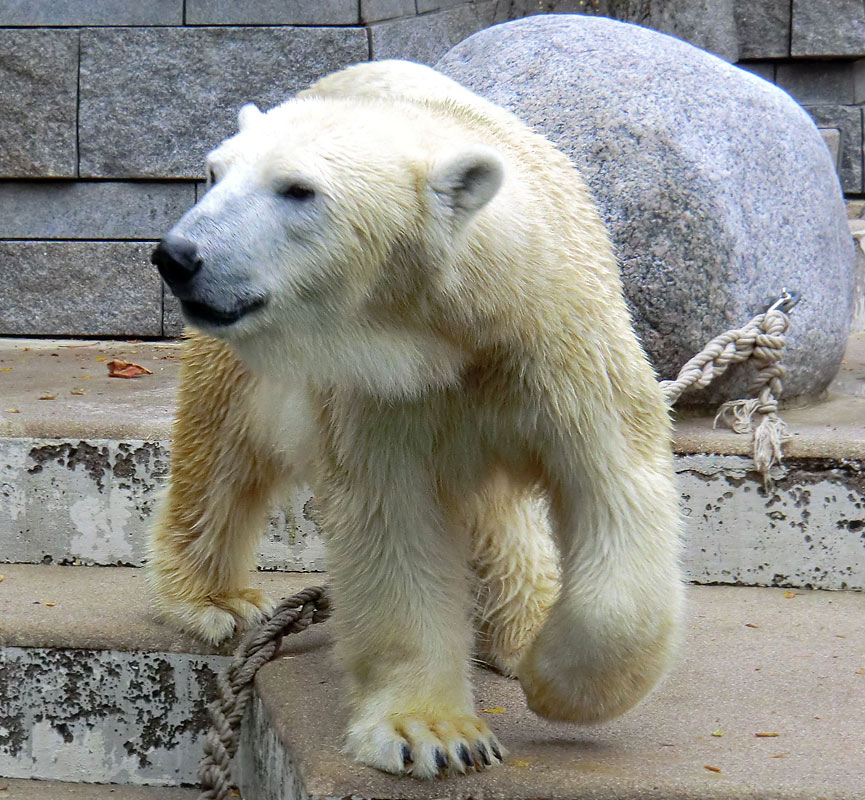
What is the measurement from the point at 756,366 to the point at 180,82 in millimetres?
2748

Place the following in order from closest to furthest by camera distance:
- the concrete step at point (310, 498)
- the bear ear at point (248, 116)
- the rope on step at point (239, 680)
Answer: the bear ear at point (248, 116)
the rope on step at point (239, 680)
the concrete step at point (310, 498)

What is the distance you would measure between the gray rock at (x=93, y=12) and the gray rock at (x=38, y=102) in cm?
6

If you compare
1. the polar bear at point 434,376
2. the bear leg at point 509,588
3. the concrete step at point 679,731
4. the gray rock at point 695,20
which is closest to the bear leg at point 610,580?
the polar bear at point 434,376

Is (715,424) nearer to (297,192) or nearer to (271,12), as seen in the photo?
(297,192)

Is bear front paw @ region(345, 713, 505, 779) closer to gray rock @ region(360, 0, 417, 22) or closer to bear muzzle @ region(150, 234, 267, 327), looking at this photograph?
bear muzzle @ region(150, 234, 267, 327)

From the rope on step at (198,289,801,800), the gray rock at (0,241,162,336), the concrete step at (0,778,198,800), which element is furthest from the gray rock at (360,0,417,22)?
the concrete step at (0,778,198,800)

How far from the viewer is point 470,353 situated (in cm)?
170

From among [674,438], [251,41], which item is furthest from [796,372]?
[251,41]

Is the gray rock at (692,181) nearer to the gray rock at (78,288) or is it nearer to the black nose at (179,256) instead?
the black nose at (179,256)

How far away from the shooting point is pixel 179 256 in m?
1.52

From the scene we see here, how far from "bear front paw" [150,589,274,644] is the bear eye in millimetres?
1156

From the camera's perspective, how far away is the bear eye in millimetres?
1571

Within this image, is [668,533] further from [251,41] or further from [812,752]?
[251,41]

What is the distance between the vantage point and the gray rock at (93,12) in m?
4.73
